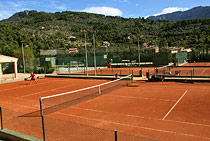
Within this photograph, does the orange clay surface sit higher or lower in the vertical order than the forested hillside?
lower

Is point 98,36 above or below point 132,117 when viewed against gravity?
above

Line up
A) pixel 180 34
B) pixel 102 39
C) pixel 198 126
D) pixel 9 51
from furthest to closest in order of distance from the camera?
1. pixel 102 39
2. pixel 180 34
3. pixel 9 51
4. pixel 198 126

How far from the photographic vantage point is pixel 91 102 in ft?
46.1

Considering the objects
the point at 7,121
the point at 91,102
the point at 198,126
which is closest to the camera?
the point at 198,126

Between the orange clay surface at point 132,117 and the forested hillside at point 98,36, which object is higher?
the forested hillside at point 98,36

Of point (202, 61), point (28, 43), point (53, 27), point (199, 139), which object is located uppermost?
point (53, 27)

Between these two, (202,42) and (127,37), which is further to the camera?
(127,37)

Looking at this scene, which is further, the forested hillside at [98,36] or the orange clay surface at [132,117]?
the forested hillside at [98,36]

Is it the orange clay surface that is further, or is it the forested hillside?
the forested hillside

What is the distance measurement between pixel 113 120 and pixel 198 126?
3.74 meters

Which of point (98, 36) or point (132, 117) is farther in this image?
point (98, 36)

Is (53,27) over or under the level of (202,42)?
over

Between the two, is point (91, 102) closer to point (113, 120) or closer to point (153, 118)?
point (113, 120)

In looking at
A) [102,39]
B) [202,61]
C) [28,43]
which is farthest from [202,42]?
[28,43]
